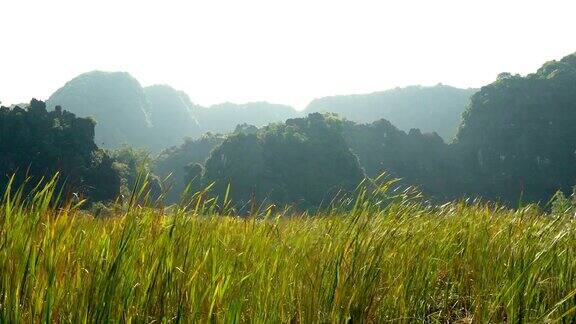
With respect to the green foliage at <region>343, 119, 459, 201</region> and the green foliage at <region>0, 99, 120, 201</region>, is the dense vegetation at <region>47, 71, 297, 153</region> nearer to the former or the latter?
the green foliage at <region>343, 119, 459, 201</region>

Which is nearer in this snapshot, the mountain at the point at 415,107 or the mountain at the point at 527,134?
the mountain at the point at 527,134

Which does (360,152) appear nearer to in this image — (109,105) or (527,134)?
(527,134)

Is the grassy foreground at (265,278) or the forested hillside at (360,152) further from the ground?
the grassy foreground at (265,278)

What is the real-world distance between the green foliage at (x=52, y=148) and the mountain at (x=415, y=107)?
101 m

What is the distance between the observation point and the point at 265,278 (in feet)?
6.65

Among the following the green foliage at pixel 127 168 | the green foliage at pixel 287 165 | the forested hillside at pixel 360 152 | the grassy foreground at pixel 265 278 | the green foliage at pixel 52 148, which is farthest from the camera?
the green foliage at pixel 287 165

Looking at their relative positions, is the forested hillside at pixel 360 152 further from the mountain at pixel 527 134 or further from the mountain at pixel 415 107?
the mountain at pixel 415 107

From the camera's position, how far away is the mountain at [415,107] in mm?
139875

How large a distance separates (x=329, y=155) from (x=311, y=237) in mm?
45226

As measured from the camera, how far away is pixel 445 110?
5615 inches

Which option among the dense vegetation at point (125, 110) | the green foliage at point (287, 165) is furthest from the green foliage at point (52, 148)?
the dense vegetation at point (125, 110)

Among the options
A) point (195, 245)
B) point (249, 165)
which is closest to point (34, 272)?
point (195, 245)

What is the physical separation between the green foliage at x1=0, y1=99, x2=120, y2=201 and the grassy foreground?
2874 cm

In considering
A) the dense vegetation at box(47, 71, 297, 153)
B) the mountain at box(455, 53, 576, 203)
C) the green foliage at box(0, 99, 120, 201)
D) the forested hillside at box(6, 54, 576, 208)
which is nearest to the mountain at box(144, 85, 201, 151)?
the dense vegetation at box(47, 71, 297, 153)
